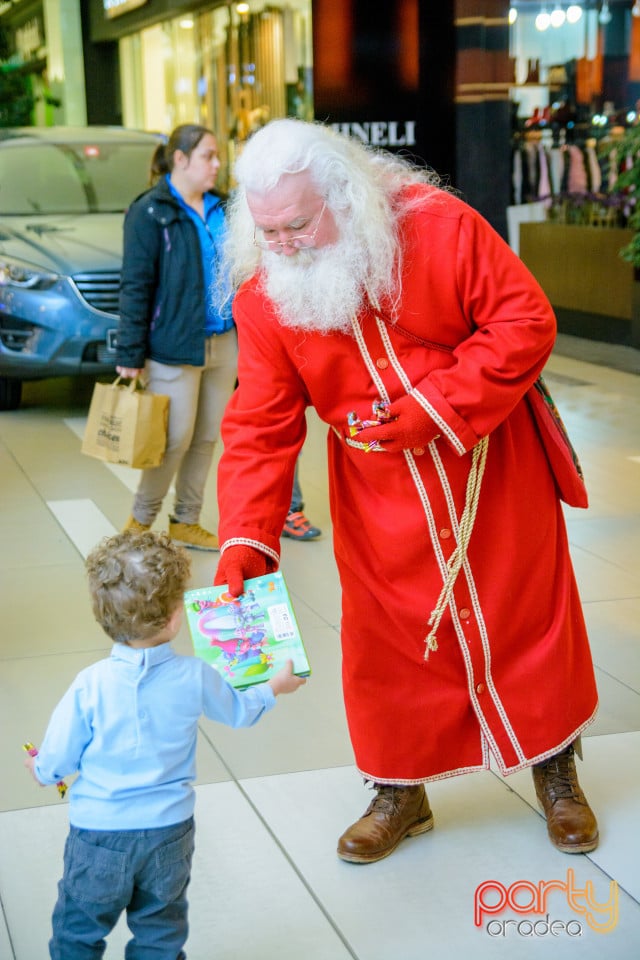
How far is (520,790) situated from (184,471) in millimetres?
2796

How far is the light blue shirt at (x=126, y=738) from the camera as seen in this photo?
237 cm

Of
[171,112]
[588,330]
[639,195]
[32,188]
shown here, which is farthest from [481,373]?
[171,112]

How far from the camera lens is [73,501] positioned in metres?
6.85

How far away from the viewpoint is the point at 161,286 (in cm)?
555

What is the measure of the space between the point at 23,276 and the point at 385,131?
3.05 meters

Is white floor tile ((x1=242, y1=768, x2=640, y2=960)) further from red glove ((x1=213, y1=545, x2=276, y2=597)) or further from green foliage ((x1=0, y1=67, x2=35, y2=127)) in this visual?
green foliage ((x1=0, y1=67, x2=35, y2=127))

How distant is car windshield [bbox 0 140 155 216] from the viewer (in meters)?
9.96

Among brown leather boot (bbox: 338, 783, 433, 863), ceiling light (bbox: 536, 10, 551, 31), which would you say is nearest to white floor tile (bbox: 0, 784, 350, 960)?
brown leather boot (bbox: 338, 783, 433, 863)

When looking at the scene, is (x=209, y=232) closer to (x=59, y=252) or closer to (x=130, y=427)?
(x=130, y=427)

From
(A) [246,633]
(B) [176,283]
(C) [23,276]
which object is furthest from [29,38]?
(A) [246,633]

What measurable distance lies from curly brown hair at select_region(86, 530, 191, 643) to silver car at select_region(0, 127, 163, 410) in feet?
21.5

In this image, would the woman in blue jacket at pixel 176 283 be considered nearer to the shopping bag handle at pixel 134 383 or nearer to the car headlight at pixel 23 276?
the shopping bag handle at pixel 134 383

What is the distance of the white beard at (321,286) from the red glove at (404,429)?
24cm

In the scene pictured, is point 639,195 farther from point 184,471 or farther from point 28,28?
point 28,28
